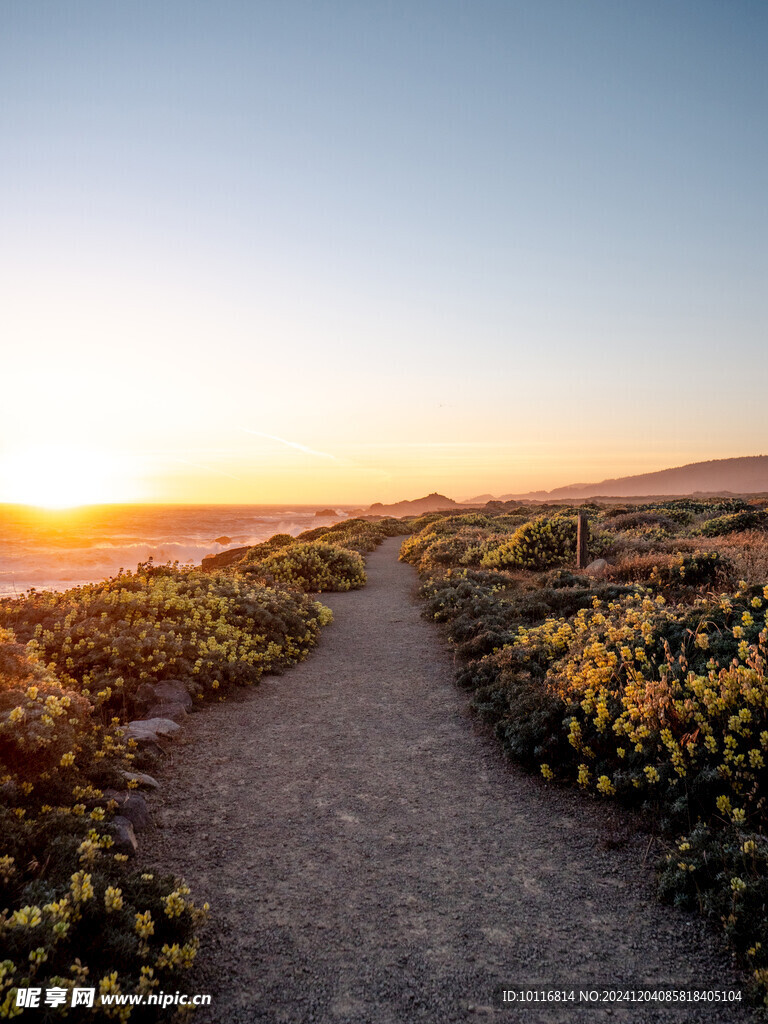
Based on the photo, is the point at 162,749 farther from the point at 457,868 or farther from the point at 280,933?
the point at 457,868

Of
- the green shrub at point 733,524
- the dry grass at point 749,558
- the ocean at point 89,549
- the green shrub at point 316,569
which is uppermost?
the green shrub at point 733,524

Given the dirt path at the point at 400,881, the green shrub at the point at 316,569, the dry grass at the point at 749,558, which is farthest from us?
the green shrub at the point at 316,569

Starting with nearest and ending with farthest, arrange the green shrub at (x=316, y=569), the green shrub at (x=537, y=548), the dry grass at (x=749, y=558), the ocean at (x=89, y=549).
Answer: the dry grass at (x=749, y=558)
the green shrub at (x=316, y=569)
the green shrub at (x=537, y=548)
the ocean at (x=89, y=549)

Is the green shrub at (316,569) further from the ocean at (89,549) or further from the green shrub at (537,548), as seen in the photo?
the green shrub at (537,548)

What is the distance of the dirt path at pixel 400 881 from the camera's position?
3293 millimetres

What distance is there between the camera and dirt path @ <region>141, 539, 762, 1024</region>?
3.29 m

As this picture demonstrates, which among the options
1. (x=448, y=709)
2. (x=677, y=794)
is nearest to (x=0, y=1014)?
(x=677, y=794)

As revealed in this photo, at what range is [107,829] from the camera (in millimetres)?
4484

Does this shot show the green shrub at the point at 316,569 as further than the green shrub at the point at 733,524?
No

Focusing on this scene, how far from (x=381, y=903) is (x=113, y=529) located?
60476 mm

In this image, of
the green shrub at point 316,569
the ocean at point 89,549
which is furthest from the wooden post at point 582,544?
the ocean at point 89,549

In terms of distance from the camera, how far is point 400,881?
4.23 meters

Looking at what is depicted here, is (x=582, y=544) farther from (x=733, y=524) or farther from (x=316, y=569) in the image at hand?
(x=733, y=524)

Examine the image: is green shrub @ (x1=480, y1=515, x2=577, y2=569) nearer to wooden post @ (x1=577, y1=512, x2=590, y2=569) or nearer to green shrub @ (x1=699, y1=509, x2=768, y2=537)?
wooden post @ (x1=577, y1=512, x2=590, y2=569)
